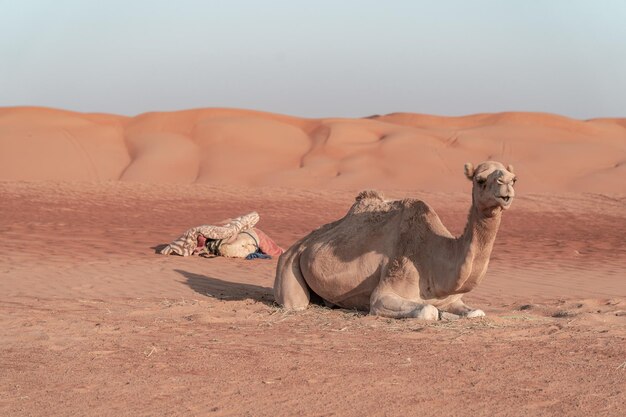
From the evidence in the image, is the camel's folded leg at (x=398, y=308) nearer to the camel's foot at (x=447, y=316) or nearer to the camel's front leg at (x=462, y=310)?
the camel's foot at (x=447, y=316)

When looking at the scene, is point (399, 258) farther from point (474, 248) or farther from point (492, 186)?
point (492, 186)

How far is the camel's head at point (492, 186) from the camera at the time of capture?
7000 mm

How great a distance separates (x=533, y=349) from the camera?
669 centimetres

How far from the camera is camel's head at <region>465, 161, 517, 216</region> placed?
7000 mm

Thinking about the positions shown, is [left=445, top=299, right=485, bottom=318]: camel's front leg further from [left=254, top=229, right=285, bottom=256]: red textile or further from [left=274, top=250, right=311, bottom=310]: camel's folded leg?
[left=254, top=229, right=285, bottom=256]: red textile

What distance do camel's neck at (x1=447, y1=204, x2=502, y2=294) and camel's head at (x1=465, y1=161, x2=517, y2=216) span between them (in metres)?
0.10

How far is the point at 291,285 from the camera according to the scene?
358 inches

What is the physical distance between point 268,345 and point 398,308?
4.78ft

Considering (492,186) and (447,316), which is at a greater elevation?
(492,186)

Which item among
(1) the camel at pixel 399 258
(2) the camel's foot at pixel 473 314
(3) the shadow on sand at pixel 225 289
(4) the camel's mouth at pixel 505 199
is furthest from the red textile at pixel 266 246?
(4) the camel's mouth at pixel 505 199

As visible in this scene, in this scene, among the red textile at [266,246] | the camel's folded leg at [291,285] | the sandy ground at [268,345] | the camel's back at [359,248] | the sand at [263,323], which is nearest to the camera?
the sandy ground at [268,345]

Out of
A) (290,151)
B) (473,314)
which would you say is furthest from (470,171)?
(290,151)

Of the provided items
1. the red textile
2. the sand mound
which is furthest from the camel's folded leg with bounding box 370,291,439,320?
the sand mound

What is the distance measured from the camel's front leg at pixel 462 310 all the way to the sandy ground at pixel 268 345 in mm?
184
